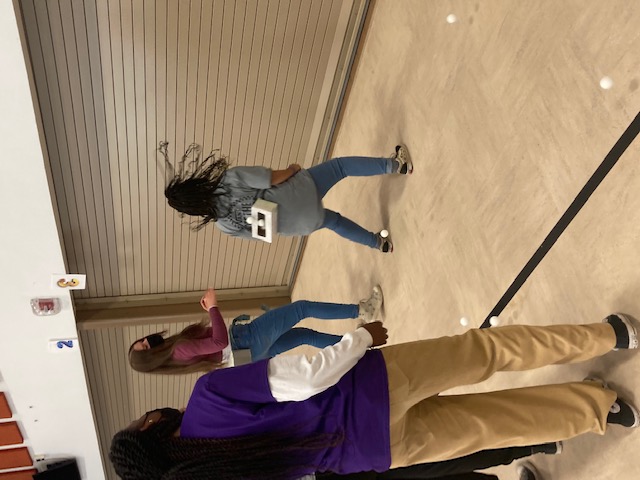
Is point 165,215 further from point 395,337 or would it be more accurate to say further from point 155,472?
point 155,472

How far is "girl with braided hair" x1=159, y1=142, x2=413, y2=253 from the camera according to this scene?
8.93 feet

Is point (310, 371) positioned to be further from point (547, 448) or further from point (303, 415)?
point (547, 448)

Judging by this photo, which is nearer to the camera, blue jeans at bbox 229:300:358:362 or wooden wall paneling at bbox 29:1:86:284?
blue jeans at bbox 229:300:358:362

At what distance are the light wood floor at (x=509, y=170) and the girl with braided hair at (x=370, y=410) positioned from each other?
23cm

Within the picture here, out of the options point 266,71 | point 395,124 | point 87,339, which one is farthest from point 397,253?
point 87,339

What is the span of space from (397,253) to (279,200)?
2.82ft

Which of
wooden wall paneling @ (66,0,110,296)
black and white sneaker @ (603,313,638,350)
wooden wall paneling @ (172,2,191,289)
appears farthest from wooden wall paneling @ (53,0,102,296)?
black and white sneaker @ (603,313,638,350)

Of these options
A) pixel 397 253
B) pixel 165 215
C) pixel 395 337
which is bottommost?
pixel 395 337

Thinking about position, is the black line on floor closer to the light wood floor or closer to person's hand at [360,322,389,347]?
the light wood floor

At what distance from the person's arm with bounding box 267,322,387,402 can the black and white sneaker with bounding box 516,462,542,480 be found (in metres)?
1.05

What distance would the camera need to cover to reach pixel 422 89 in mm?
2980

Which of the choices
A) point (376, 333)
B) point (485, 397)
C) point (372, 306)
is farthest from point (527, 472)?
point (372, 306)

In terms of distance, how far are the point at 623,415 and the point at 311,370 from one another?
3.28 feet

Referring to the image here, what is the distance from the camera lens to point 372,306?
348 centimetres
